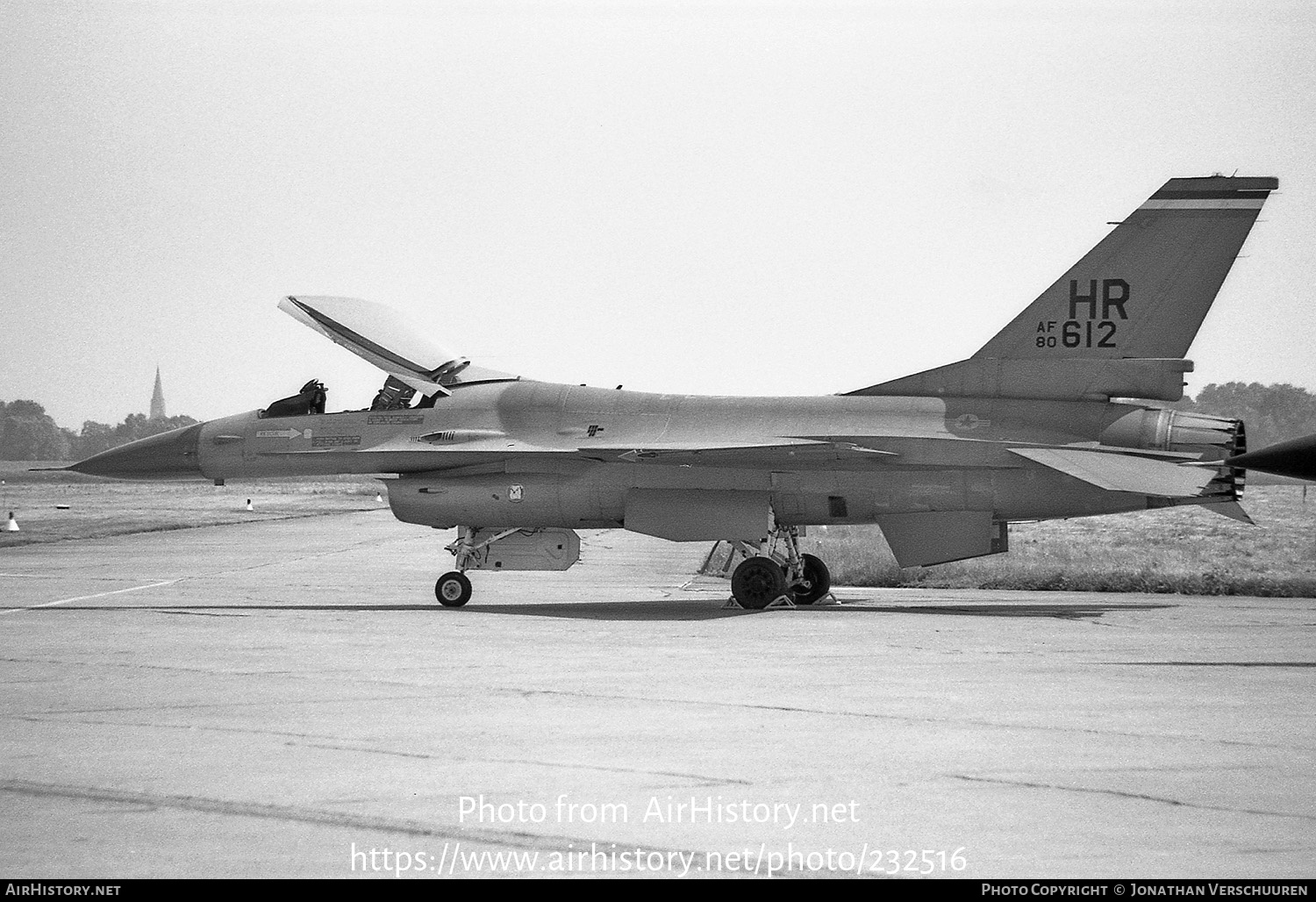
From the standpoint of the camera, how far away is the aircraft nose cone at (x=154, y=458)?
17328mm

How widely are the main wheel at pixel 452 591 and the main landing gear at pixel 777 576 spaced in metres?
3.50

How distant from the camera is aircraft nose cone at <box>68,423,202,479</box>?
56.9 ft

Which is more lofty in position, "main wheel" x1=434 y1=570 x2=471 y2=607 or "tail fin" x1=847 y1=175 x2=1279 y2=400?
"tail fin" x1=847 y1=175 x2=1279 y2=400

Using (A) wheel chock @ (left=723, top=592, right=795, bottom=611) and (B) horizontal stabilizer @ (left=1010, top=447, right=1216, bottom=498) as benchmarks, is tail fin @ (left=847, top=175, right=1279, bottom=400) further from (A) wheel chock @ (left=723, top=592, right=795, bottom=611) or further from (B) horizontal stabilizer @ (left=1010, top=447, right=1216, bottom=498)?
(A) wheel chock @ (left=723, top=592, right=795, bottom=611)

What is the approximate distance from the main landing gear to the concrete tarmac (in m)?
1.63

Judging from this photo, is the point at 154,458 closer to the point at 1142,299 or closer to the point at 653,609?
the point at 653,609

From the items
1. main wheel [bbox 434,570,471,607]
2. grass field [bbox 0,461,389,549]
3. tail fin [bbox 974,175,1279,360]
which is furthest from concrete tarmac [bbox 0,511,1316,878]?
grass field [bbox 0,461,389,549]

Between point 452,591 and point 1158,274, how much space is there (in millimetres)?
9563

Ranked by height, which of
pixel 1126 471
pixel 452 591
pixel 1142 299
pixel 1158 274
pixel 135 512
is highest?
pixel 1158 274

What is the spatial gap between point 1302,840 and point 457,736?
4.28 meters

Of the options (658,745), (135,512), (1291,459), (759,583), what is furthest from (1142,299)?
(135,512)

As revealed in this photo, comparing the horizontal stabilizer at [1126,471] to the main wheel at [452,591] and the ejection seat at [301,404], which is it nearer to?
the main wheel at [452,591]

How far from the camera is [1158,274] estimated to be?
14.6 m

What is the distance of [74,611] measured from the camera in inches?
556
